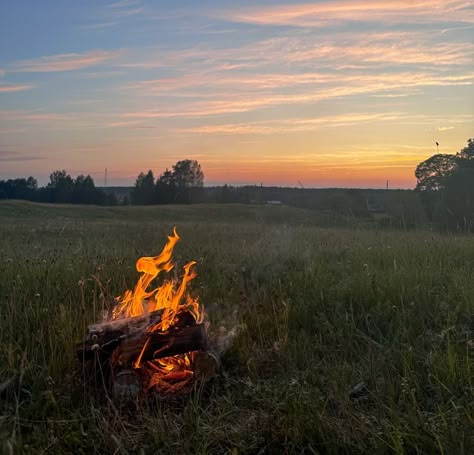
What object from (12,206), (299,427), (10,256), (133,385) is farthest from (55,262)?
(12,206)

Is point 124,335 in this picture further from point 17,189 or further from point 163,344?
point 17,189

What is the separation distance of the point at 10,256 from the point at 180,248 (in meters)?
3.07

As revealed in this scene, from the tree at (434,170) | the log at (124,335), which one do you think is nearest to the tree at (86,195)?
the tree at (434,170)

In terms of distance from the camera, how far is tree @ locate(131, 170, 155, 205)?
67.6 m

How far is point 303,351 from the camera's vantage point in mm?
4008

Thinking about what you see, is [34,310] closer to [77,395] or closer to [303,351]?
[77,395]

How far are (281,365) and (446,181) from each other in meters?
27.0

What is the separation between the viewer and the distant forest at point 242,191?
2752 cm

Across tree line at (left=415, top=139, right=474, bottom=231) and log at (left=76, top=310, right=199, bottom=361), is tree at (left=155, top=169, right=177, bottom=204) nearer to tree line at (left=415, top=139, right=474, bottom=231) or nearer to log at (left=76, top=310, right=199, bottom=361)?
tree line at (left=415, top=139, right=474, bottom=231)

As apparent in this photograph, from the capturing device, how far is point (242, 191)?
210ft

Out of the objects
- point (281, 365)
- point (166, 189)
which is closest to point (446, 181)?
point (281, 365)

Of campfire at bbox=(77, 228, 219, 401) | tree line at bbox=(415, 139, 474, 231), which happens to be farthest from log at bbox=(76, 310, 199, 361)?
tree line at bbox=(415, 139, 474, 231)

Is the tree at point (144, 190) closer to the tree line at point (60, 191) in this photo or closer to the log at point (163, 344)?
the tree line at point (60, 191)

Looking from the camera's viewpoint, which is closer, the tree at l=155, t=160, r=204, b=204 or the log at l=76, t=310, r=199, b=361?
the log at l=76, t=310, r=199, b=361
